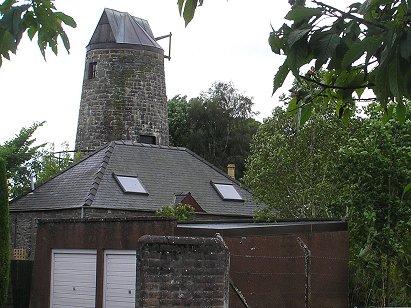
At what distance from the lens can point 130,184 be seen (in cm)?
3195

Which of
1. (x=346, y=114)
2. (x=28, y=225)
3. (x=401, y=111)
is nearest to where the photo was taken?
(x=401, y=111)

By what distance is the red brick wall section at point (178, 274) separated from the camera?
425 inches

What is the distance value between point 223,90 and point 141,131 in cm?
2075

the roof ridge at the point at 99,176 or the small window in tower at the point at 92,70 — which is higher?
the small window in tower at the point at 92,70

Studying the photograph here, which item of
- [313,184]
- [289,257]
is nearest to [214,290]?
[289,257]

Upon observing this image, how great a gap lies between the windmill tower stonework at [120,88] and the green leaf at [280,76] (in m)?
38.2

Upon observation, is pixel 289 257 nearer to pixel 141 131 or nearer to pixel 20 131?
pixel 141 131

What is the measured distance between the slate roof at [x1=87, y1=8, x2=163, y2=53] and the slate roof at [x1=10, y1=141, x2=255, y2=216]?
7.91 m

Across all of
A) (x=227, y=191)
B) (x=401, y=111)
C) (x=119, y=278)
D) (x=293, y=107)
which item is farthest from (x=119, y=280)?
(x=401, y=111)

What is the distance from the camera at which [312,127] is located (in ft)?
78.9

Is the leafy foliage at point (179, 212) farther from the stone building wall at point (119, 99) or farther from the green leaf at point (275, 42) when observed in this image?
the green leaf at point (275, 42)

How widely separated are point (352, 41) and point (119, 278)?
18.4m

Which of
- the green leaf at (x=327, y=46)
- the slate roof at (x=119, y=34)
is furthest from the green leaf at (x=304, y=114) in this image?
the slate roof at (x=119, y=34)

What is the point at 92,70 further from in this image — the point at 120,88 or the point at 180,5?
the point at 180,5
